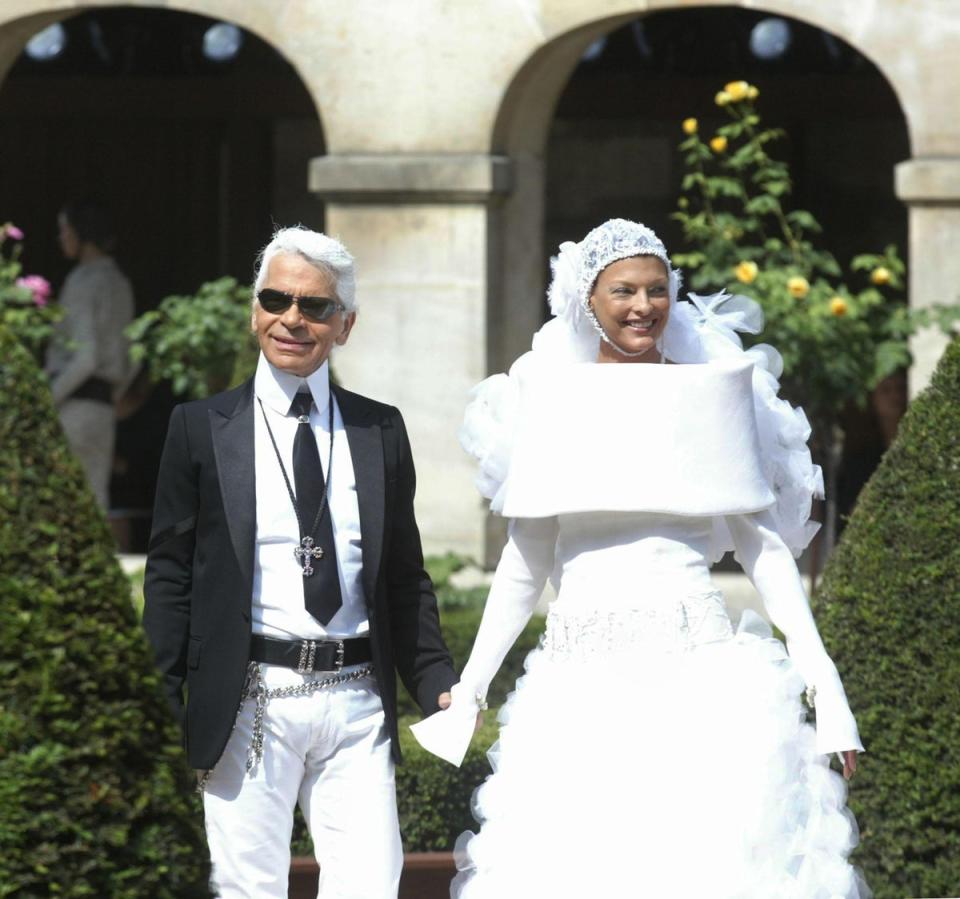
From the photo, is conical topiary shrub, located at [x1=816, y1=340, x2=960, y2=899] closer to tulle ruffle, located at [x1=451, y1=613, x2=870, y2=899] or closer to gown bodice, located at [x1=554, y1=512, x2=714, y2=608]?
tulle ruffle, located at [x1=451, y1=613, x2=870, y2=899]

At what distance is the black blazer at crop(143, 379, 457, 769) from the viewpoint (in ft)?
13.4

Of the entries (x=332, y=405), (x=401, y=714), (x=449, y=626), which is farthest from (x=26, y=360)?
(x=449, y=626)

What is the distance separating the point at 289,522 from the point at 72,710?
0.87 metres

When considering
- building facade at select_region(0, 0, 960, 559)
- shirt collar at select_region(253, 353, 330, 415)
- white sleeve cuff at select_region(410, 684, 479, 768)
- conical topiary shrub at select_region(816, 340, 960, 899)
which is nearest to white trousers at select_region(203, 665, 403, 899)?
white sleeve cuff at select_region(410, 684, 479, 768)

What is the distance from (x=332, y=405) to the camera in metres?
4.36

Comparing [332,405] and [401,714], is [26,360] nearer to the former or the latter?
[332,405]

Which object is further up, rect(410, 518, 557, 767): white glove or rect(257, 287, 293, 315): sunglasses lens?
rect(257, 287, 293, 315): sunglasses lens

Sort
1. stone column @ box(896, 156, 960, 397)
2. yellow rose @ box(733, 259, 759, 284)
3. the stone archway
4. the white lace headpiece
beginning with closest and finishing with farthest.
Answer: the white lace headpiece
yellow rose @ box(733, 259, 759, 284)
stone column @ box(896, 156, 960, 397)
the stone archway

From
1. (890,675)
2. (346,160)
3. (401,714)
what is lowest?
(401,714)

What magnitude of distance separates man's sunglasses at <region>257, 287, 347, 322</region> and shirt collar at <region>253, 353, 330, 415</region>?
10 cm

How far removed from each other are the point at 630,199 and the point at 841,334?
463 cm

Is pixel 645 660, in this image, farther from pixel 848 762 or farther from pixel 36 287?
pixel 36 287

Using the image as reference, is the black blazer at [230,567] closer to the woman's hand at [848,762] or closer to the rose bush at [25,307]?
the woman's hand at [848,762]

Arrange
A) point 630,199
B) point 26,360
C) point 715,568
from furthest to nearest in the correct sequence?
point 630,199
point 715,568
point 26,360
